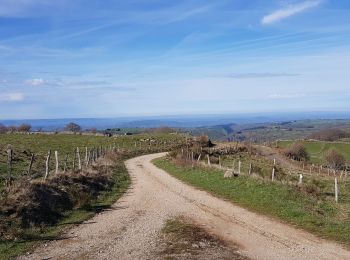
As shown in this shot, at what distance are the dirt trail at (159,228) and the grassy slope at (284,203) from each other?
0.92m

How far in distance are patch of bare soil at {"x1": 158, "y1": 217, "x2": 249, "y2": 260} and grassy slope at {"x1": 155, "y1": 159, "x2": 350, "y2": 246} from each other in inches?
159

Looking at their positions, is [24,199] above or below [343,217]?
above

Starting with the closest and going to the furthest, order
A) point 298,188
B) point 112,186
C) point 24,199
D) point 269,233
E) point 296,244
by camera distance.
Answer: point 296,244 → point 269,233 → point 24,199 → point 298,188 → point 112,186

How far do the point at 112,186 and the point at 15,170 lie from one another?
7.12 m

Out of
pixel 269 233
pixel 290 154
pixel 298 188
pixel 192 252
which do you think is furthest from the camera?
pixel 290 154

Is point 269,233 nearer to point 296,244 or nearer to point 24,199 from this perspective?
point 296,244

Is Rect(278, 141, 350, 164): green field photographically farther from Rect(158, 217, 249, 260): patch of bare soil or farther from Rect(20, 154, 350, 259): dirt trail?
Rect(158, 217, 249, 260): patch of bare soil

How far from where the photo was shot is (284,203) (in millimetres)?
21828

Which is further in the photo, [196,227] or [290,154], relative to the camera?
[290,154]

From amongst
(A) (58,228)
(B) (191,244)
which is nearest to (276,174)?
(A) (58,228)

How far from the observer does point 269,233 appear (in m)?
16.5

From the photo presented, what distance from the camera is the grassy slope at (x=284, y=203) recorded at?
1775 centimetres

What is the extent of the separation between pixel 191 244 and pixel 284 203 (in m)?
8.48

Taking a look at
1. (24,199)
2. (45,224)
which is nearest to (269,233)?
(45,224)
